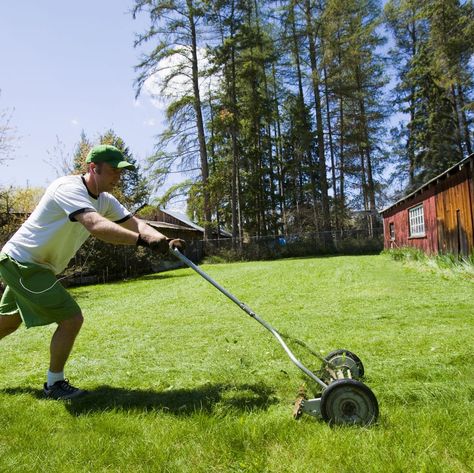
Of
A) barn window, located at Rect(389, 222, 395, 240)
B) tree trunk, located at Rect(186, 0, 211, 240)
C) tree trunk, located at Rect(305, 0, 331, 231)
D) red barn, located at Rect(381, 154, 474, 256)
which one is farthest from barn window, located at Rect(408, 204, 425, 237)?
tree trunk, located at Rect(186, 0, 211, 240)

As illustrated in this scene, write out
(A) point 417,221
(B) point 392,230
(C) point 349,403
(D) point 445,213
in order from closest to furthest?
(C) point 349,403 → (D) point 445,213 → (A) point 417,221 → (B) point 392,230

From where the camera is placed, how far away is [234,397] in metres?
3.03

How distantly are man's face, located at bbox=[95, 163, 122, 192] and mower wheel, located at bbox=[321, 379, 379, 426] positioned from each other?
2057 millimetres

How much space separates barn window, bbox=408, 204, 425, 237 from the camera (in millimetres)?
15594

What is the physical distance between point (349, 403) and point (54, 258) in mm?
2241

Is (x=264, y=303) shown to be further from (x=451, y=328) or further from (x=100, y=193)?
(x=100, y=193)

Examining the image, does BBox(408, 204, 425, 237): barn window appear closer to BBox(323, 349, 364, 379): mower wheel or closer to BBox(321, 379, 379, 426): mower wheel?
BBox(323, 349, 364, 379): mower wheel

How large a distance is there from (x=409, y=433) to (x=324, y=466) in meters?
0.58

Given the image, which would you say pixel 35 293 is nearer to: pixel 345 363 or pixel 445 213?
pixel 345 363

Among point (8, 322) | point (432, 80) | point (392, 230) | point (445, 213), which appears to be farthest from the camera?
point (432, 80)

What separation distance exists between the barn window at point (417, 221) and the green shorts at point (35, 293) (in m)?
14.3

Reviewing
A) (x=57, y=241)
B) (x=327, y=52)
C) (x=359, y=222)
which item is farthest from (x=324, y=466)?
(x=359, y=222)

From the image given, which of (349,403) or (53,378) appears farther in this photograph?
(53,378)

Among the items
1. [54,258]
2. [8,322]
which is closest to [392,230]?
[54,258]
